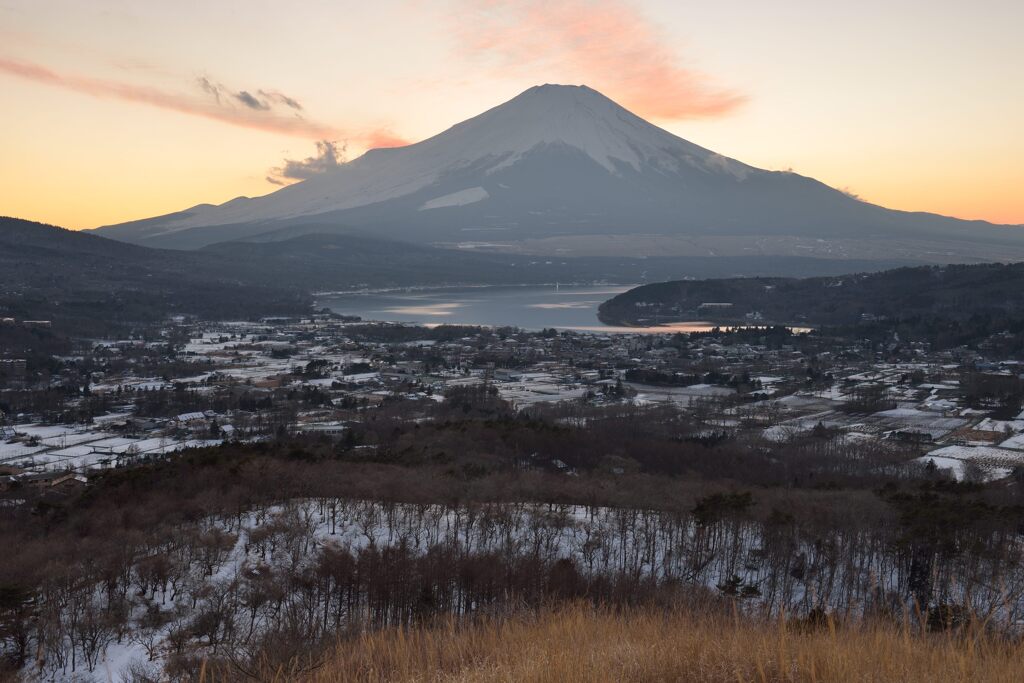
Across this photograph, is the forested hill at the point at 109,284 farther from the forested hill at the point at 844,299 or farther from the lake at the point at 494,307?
the forested hill at the point at 844,299

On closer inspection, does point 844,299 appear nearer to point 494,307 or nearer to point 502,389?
point 494,307

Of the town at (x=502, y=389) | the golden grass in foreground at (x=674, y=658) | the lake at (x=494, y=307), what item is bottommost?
the town at (x=502, y=389)

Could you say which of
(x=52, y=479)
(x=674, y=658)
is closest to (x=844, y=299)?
(x=52, y=479)

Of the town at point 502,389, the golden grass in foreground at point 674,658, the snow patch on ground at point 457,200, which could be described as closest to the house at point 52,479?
the town at point 502,389

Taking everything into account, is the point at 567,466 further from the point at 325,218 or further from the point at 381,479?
the point at 325,218

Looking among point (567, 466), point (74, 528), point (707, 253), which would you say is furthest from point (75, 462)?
point (707, 253)

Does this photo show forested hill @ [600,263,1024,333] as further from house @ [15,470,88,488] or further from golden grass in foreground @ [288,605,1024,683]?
golden grass in foreground @ [288,605,1024,683]
